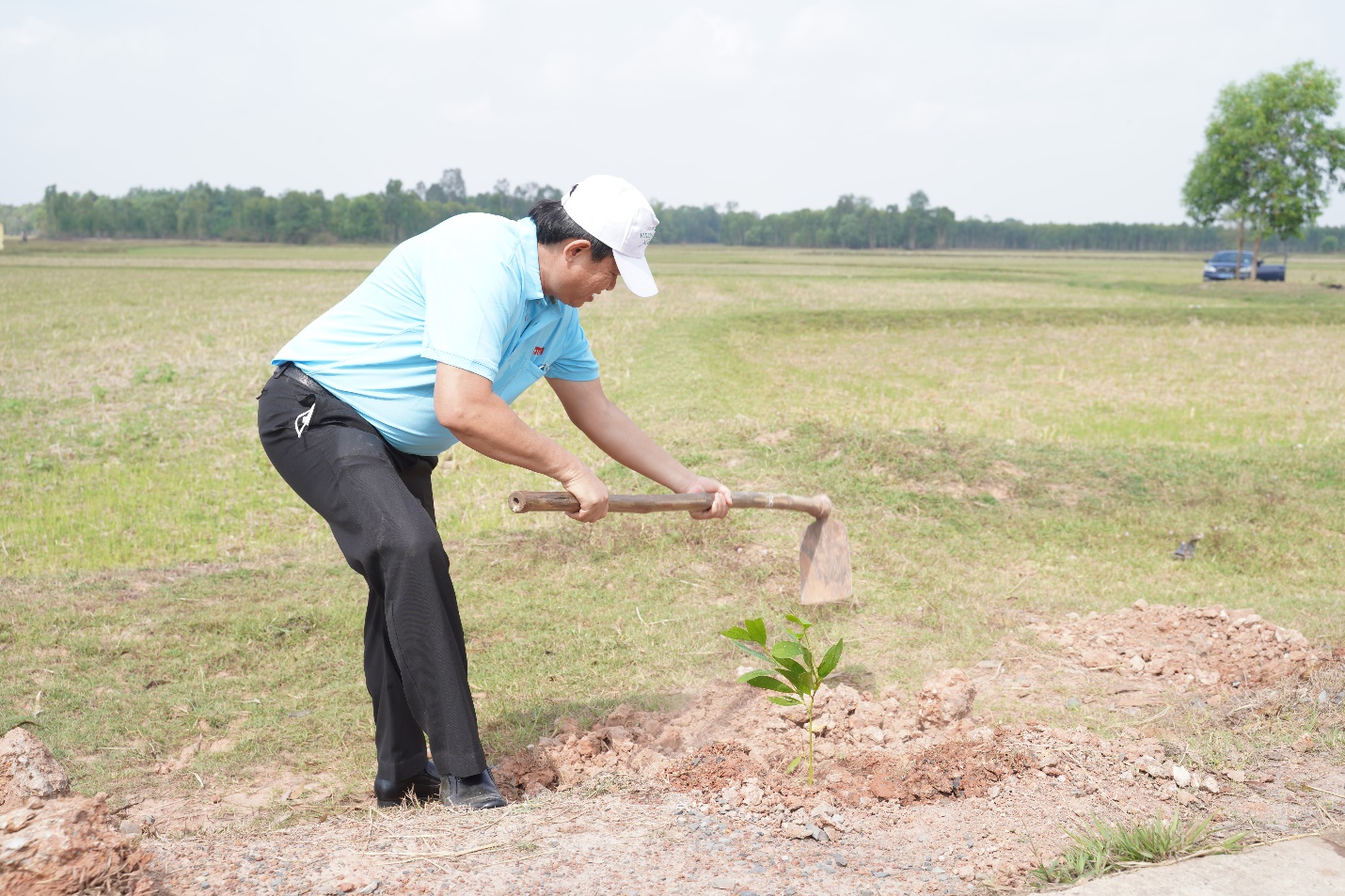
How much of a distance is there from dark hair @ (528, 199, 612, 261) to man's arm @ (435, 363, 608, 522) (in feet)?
1.63

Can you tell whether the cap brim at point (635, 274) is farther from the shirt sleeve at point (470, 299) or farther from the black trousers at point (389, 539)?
the black trousers at point (389, 539)

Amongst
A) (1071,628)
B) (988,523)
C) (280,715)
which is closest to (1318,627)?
(1071,628)

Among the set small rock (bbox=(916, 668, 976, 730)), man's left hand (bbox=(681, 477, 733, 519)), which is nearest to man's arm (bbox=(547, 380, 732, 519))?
man's left hand (bbox=(681, 477, 733, 519))

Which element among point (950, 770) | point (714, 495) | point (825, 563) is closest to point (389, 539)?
point (714, 495)

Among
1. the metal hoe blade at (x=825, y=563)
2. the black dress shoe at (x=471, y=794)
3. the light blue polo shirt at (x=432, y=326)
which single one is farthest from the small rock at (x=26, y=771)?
the metal hoe blade at (x=825, y=563)

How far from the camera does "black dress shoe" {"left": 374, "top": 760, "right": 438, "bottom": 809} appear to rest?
3.39 meters

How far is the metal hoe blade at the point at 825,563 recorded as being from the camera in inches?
186

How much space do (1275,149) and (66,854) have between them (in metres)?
46.2

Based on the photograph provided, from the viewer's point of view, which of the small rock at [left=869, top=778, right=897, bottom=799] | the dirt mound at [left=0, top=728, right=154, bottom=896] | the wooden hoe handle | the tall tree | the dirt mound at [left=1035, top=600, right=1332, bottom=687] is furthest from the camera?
the tall tree

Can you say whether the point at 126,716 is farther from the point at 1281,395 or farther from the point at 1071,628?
the point at 1281,395

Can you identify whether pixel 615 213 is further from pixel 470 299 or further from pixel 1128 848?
pixel 1128 848

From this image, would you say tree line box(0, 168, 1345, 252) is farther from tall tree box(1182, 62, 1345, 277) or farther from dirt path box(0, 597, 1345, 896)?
dirt path box(0, 597, 1345, 896)

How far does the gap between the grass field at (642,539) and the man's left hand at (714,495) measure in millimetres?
1039

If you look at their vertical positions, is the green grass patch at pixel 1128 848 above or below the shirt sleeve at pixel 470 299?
below
